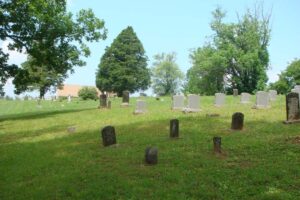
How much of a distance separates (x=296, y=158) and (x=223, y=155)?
2.16 m

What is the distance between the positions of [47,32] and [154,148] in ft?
69.2

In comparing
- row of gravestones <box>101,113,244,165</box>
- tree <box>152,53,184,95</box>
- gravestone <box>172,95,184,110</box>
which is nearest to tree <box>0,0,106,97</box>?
gravestone <box>172,95,184,110</box>

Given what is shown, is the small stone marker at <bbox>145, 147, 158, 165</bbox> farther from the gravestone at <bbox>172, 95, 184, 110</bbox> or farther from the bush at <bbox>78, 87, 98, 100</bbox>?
the bush at <bbox>78, 87, 98, 100</bbox>

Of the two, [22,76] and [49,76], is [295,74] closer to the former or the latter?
[49,76]

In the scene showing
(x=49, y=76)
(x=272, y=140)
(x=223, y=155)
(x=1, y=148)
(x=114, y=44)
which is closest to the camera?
(x=223, y=155)

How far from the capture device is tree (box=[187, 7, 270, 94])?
214ft

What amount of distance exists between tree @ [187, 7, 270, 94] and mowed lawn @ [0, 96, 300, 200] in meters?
46.1

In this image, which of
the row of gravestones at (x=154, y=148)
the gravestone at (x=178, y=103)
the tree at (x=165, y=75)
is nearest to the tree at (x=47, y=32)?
the gravestone at (x=178, y=103)

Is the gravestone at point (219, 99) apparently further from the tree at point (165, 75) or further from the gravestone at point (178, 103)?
the tree at point (165, 75)

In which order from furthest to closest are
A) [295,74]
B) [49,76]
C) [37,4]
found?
[295,74], [49,76], [37,4]

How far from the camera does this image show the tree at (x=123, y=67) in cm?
7844

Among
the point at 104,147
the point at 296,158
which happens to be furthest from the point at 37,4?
the point at 296,158

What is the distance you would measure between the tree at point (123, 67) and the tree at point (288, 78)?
82.1ft

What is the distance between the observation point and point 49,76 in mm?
63406
